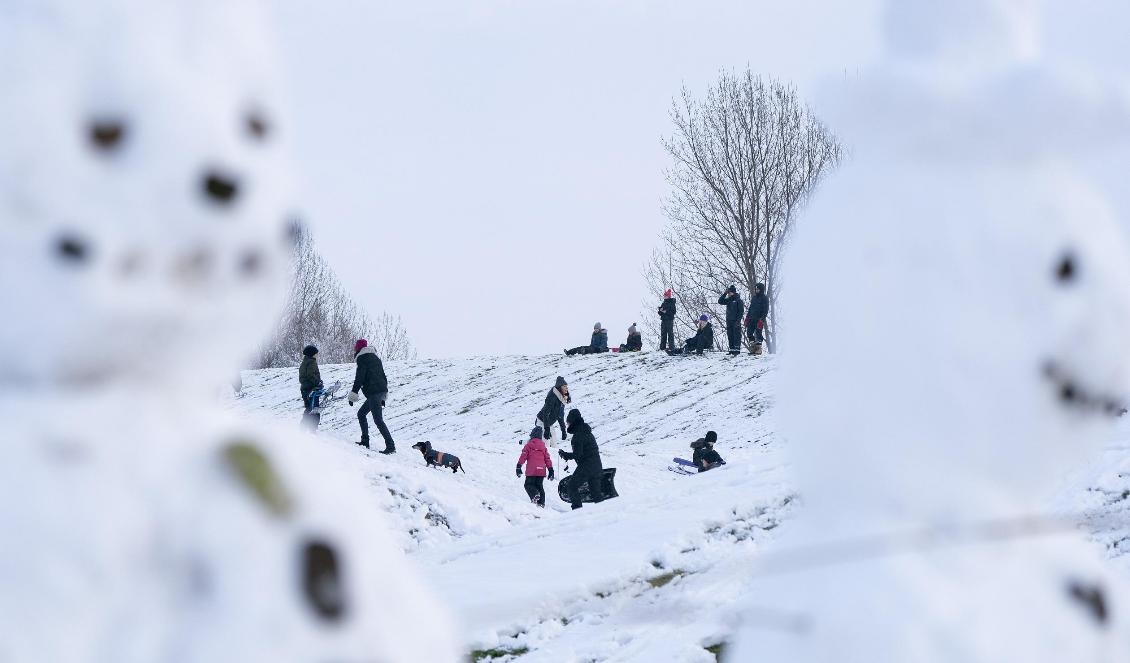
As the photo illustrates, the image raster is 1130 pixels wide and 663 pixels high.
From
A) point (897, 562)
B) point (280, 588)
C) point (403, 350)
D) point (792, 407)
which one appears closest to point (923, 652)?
point (897, 562)

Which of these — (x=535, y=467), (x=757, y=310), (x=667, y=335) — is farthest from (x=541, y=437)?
(x=667, y=335)

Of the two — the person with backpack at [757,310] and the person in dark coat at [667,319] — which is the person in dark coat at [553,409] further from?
the person in dark coat at [667,319]

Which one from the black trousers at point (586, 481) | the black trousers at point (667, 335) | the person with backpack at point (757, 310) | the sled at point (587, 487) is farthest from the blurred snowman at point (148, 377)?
the black trousers at point (667, 335)

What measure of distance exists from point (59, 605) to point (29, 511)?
0.10 m

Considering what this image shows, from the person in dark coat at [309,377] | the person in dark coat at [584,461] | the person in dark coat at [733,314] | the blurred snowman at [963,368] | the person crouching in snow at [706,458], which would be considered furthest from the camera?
the person in dark coat at [733,314]

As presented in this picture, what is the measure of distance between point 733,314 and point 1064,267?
21.7 m

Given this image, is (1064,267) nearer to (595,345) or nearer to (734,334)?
(734,334)

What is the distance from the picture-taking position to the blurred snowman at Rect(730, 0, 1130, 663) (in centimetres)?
219

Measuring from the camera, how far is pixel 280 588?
149 centimetres

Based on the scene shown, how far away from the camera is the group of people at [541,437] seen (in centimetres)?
1405

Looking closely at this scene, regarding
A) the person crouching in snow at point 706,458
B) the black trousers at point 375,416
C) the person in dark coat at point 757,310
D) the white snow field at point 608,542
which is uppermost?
the person in dark coat at point 757,310

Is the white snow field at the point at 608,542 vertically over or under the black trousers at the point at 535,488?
over

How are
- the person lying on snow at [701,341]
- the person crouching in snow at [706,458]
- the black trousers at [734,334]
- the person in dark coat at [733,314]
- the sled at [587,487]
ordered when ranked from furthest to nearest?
1. the person lying on snow at [701,341]
2. the black trousers at [734,334]
3. the person in dark coat at [733,314]
4. the person crouching in snow at [706,458]
5. the sled at [587,487]

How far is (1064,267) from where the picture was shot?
2.28m
